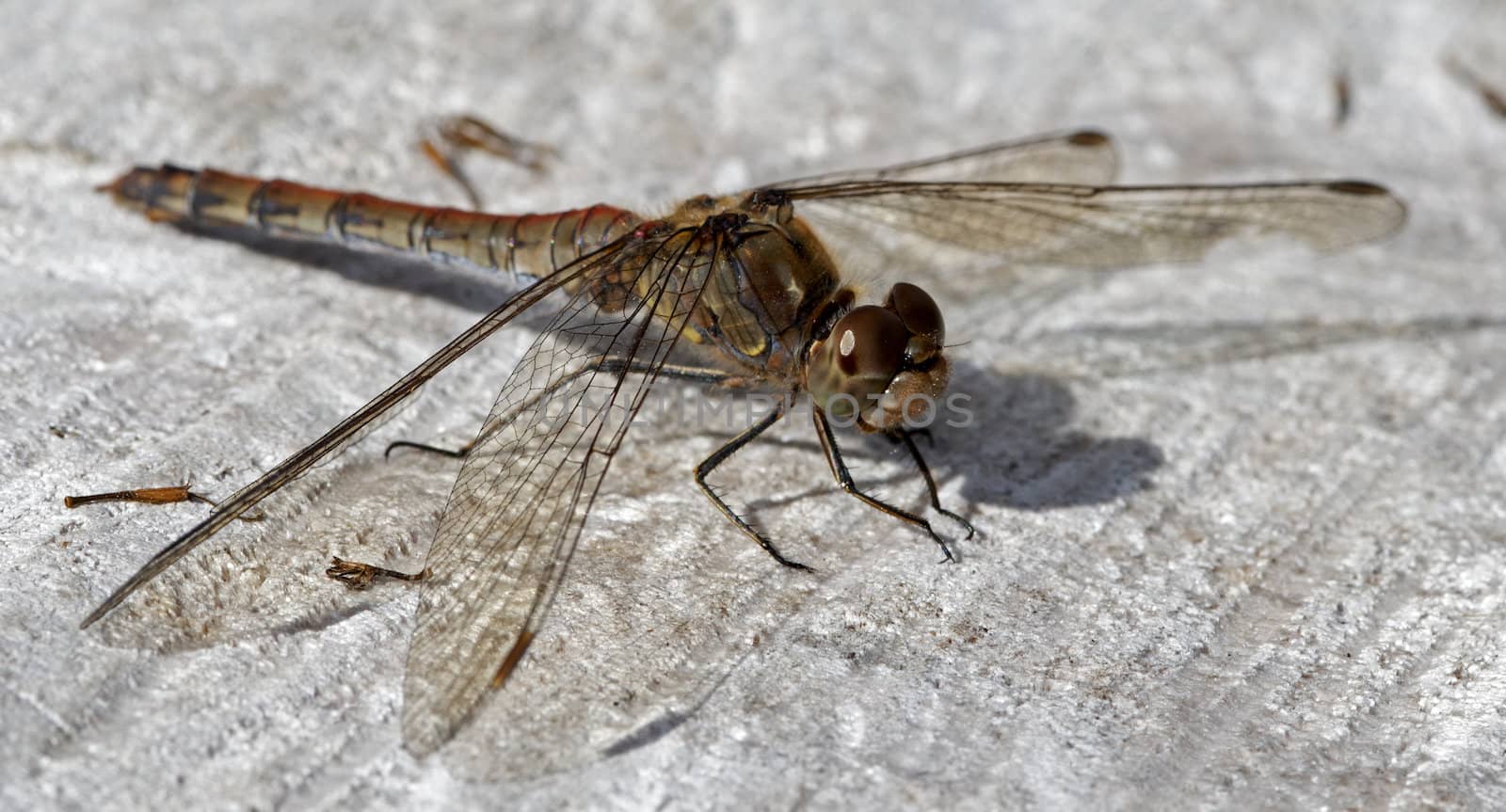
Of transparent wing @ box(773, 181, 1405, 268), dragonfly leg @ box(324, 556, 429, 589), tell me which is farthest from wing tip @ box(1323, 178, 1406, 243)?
dragonfly leg @ box(324, 556, 429, 589)

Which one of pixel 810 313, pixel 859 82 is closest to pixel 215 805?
pixel 810 313

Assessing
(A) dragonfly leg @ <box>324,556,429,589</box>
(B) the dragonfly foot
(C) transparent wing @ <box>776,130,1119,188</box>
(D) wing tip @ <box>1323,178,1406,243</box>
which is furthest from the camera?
(C) transparent wing @ <box>776,130,1119,188</box>

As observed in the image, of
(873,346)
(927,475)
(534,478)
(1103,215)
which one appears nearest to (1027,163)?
(1103,215)

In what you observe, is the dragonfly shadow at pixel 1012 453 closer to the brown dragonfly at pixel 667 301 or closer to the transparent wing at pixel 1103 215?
the brown dragonfly at pixel 667 301

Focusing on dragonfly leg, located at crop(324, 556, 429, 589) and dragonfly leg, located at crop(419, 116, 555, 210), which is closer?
dragonfly leg, located at crop(324, 556, 429, 589)

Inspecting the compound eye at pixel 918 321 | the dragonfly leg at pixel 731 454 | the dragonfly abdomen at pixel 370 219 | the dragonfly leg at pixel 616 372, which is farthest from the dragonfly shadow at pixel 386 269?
the compound eye at pixel 918 321

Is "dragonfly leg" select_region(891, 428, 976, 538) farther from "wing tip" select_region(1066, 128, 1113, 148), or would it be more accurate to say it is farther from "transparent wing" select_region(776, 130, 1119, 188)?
"wing tip" select_region(1066, 128, 1113, 148)

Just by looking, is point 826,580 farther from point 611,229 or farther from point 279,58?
point 279,58
